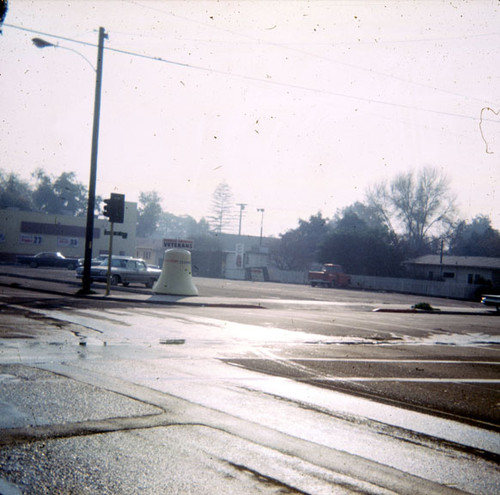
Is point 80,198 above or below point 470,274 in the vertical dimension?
above

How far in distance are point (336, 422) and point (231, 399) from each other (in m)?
1.30

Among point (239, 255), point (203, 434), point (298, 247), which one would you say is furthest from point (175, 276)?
point (298, 247)

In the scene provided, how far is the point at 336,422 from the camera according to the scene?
6.10 meters

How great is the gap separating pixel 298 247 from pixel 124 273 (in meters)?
51.5

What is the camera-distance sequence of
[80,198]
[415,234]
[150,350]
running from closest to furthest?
[150,350] < [415,234] < [80,198]

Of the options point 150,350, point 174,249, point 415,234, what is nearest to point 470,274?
point 415,234

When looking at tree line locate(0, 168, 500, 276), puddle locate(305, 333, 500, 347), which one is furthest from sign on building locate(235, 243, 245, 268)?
puddle locate(305, 333, 500, 347)

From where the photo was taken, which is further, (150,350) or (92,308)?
(92,308)

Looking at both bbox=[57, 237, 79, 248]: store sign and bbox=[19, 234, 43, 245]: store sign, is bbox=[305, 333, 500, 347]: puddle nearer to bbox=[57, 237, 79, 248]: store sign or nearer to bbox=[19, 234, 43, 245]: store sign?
bbox=[19, 234, 43, 245]: store sign

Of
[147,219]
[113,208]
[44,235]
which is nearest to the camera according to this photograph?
[113,208]

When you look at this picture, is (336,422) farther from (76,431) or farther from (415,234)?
(415,234)

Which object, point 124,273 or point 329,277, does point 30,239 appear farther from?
point 124,273

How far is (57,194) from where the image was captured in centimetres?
11600

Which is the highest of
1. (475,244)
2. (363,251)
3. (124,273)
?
(475,244)
